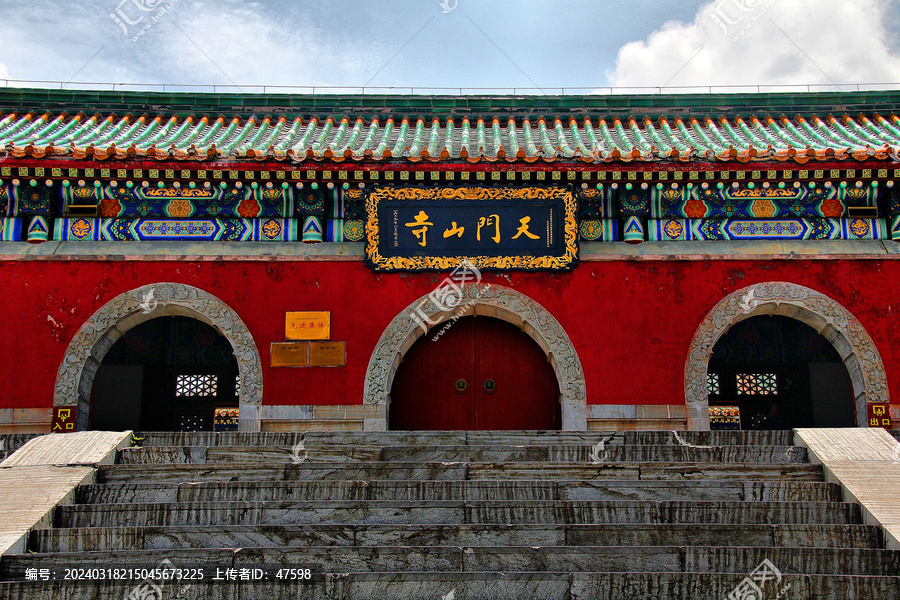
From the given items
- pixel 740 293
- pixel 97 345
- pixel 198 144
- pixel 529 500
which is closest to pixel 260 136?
pixel 198 144

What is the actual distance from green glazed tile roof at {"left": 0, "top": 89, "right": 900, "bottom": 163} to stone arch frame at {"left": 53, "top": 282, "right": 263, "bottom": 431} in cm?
187

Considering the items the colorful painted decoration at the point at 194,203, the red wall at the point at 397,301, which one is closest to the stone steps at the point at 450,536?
the red wall at the point at 397,301

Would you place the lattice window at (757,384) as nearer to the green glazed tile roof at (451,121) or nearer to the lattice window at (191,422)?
the green glazed tile roof at (451,121)

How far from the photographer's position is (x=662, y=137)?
10.3m

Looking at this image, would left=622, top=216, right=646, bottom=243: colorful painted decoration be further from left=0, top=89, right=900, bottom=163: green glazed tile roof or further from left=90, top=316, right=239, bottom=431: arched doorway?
left=90, top=316, right=239, bottom=431: arched doorway

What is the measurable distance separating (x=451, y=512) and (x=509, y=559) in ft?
1.85

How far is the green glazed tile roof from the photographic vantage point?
32.2 ft

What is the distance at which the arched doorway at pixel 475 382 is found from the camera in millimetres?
9023

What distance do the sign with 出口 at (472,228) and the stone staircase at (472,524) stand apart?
3115mm

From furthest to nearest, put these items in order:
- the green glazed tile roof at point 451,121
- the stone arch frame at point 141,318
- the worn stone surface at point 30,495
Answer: the green glazed tile roof at point 451,121, the stone arch frame at point 141,318, the worn stone surface at point 30,495

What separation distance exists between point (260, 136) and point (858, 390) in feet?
24.5

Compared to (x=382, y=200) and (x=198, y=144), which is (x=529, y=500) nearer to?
(x=382, y=200)

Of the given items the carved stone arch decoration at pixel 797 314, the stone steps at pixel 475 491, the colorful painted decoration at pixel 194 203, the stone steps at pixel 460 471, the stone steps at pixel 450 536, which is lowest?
the stone steps at pixel 450 536

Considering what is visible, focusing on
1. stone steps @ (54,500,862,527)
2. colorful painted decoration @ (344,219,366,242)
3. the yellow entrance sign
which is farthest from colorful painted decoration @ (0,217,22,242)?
stone steps @ (54,500,862,527)
